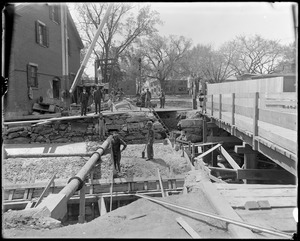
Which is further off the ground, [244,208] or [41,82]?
[41,82]

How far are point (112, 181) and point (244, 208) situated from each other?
633cm

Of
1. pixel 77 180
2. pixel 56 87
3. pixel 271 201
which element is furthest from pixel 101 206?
pixel 56 87

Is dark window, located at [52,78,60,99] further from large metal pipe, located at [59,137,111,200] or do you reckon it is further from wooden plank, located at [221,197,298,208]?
wooden plank, located at [221,197,298,208]

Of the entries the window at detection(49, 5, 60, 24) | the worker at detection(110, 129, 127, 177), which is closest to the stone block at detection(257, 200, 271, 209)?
the worker at detection(110, 129, 127, 177)

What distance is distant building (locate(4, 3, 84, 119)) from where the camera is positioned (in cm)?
1602

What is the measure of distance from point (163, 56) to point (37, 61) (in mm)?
30283

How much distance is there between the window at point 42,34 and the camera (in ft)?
59.3

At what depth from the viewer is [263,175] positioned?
8.41 meters

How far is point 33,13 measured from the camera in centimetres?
1752

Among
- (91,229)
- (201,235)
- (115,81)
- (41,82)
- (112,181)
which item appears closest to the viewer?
(201,235)

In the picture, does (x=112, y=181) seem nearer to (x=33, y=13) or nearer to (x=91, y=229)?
(x=91, y=229)

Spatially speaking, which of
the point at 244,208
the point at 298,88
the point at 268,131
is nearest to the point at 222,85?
the point at 268,131

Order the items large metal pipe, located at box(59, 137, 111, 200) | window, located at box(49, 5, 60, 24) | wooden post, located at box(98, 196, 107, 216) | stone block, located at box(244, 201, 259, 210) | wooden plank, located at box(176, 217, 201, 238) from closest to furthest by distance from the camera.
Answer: wooden plank, located at box(176, 217, 201, 238), stone block, located at box(244, 201, 259, 210), large metal pipe, located at box(59, 137, 111, 200), wooden post, located at box(98, 196, 107, 216), window, located at box(49, 5, 60, 24)

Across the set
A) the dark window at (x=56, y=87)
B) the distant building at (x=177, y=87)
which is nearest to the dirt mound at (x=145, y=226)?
the dark window at (x=56, y=87)
